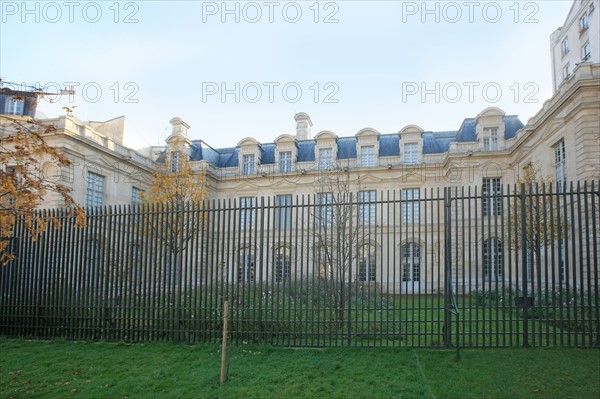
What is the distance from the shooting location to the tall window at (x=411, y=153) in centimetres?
2842

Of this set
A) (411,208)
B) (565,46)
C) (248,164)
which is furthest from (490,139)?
(565,46)

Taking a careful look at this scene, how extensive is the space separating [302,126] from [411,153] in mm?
10452

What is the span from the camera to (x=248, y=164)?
3188cm

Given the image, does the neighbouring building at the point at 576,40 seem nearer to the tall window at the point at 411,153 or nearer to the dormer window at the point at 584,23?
the dormer window at the point at 584,23

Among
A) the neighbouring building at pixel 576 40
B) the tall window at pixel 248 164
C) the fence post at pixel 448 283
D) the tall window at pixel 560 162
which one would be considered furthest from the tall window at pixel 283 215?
the neighbouring building at pixel 576 40

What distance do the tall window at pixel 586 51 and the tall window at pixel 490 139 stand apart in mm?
14778

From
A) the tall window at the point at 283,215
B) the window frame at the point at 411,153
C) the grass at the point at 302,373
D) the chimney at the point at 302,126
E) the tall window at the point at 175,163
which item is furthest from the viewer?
the chimney at the point at 302,126

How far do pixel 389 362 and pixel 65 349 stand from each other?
633cm

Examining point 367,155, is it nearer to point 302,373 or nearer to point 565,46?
point 302,373

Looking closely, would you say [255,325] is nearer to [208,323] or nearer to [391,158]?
[208,323]

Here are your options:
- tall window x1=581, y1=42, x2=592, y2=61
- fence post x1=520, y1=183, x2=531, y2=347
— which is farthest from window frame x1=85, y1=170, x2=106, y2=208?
tall window x1=581, y1=42, x2=592, y2=61

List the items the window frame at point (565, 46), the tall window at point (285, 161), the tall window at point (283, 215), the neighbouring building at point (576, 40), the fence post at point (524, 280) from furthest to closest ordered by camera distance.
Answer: the window frame at point (565, 46), the neighbouring building at point (576, 40), the tall window at point (285, 161), the tall window at point (283, 215), the fence post at point (524, 280)

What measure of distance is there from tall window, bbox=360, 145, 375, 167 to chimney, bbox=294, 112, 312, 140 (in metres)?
6.69

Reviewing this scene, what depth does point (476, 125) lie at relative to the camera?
89.4 ft
